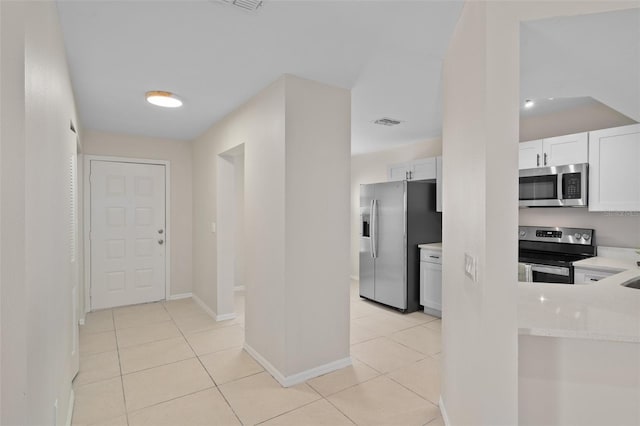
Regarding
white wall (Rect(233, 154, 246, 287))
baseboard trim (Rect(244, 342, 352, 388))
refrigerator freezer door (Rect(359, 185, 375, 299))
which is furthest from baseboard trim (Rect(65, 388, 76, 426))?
refrigerator freezer door (Rect(359, 185, 375, 299))

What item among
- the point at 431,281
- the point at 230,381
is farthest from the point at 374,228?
the point at 230,381

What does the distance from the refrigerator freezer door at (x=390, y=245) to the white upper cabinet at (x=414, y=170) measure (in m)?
0.56

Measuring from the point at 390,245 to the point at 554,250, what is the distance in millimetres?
1807

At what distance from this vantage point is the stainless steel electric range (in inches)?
122

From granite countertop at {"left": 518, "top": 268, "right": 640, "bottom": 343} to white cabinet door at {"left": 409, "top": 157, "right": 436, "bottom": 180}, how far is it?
2771 mm

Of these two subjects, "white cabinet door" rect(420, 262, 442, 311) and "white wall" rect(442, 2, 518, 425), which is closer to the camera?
"white wall" rect(442, 2, 518, 425)

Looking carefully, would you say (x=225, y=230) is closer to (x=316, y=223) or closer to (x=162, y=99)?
(x=162, y=99)

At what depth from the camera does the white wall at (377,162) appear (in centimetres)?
500

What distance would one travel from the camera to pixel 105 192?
4539 mm

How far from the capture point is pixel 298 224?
2.62 m

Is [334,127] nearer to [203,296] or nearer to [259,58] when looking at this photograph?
[259,58]

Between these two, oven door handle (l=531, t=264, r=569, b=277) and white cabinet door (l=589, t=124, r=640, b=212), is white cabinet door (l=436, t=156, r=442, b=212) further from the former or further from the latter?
white cabinet door (l=589, t=124, r=640, b=212)

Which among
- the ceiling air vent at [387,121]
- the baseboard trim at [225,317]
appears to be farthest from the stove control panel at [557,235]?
the baseboard trim at [225,317]

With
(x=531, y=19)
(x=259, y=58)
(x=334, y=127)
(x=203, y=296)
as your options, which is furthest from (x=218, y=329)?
(x=531, y=19)
